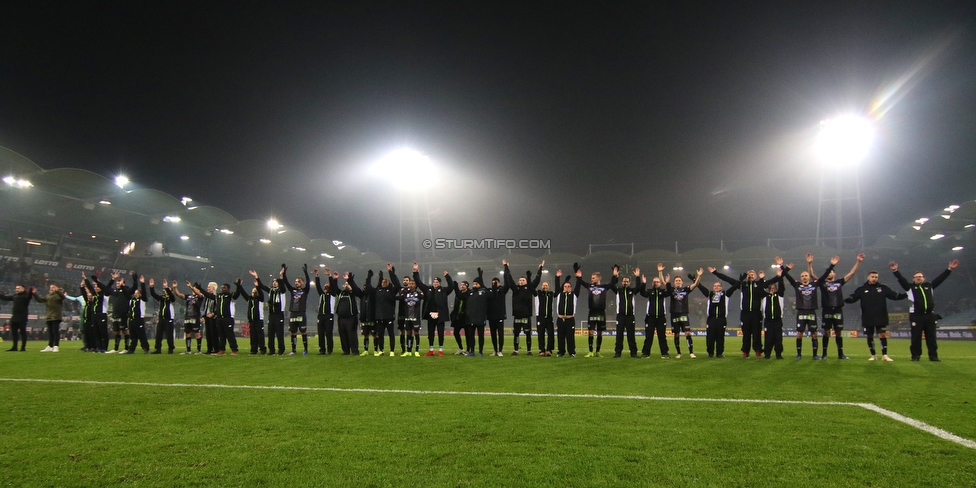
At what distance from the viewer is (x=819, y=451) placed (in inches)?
157

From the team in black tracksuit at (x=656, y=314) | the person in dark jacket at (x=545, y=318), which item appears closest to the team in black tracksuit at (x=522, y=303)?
the person in dark jacket at (x=545, y=318)

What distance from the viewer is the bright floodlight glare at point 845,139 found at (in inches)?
1086

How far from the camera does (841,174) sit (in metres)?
31.7

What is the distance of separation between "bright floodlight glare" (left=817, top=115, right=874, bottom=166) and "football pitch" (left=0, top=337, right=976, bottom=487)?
77.1 feet

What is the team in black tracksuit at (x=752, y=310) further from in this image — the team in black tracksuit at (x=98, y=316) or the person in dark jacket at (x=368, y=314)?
the team in black tracksuit at (x=98, y=316)

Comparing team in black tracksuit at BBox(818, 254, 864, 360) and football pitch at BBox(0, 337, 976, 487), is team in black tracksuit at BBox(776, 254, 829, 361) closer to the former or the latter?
team in black tracksuit at BBox(818, 254, 864, 360)

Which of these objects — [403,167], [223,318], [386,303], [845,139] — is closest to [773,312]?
[386,303]

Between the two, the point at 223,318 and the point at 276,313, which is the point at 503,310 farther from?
the point at 223,318

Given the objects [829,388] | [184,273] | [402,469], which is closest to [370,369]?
[402,469]

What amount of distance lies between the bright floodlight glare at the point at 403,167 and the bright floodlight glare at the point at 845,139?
2220 cm

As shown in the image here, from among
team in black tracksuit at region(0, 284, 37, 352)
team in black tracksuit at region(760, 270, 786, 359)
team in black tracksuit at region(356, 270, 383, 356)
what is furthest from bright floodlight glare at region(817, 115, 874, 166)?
team in black tracksuit at region(0, 284, 37, 352)

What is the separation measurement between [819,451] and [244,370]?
8806 mm

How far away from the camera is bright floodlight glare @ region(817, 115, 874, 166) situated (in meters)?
27.6

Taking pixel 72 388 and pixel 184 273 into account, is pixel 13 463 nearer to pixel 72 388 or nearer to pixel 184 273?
pixel 72 388
